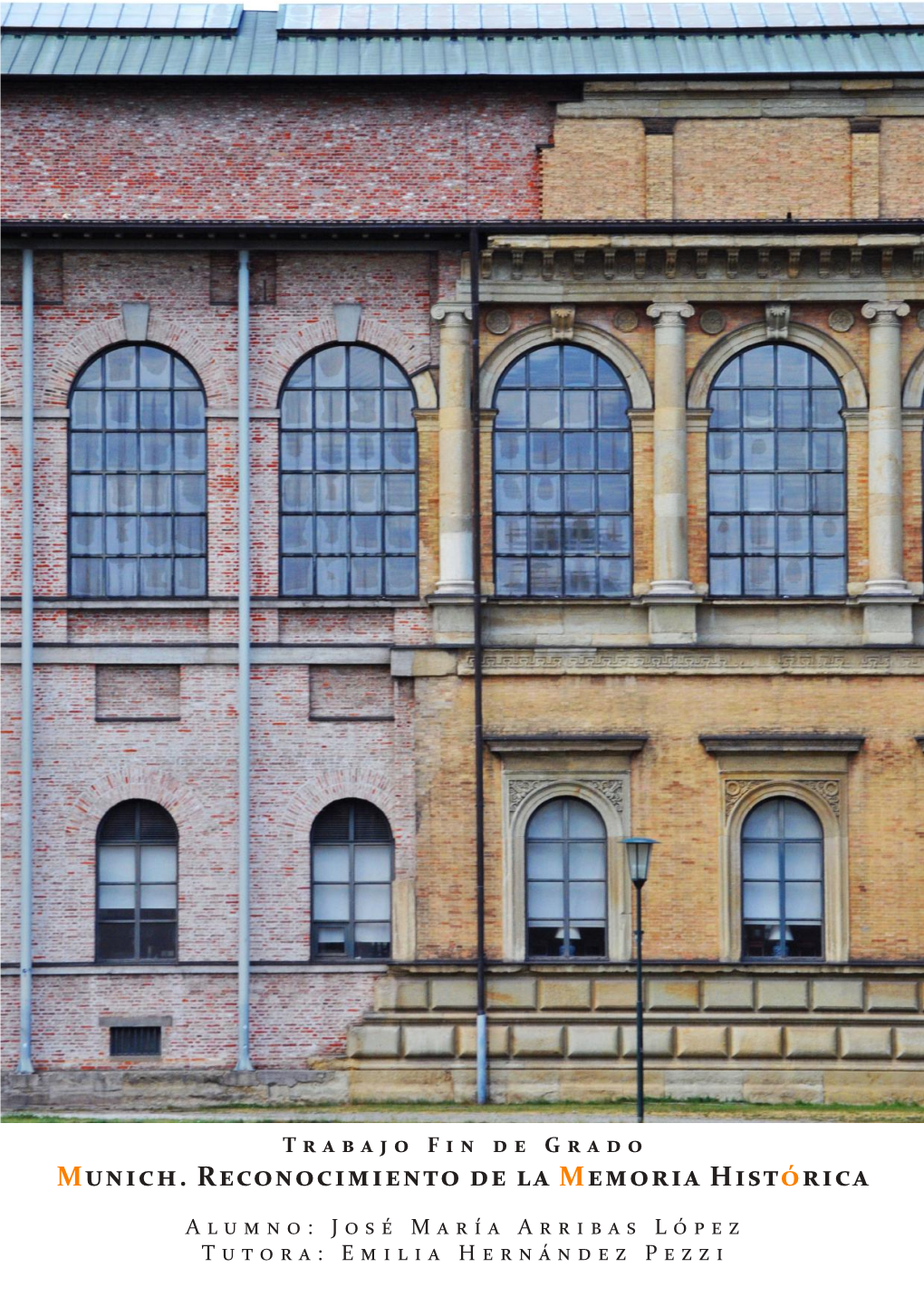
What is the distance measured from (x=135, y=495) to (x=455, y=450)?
4607 millimetres

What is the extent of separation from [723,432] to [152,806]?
9675mm

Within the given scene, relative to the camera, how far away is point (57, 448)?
109 ft

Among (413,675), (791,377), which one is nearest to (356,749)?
(413,675)

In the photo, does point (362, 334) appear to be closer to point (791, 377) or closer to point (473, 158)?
point (473, 158)

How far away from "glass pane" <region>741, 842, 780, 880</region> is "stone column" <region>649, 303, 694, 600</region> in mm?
3664

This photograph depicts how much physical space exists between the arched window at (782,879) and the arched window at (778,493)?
324 centimetres

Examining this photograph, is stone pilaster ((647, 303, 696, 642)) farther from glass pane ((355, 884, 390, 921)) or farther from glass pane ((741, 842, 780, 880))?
glass pane ((355, 884, 390, 921))

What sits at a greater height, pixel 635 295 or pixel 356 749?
pixel 635 295

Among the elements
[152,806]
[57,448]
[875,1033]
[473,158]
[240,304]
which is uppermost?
[473,158]

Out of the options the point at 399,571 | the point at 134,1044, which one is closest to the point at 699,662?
the point at 399,571

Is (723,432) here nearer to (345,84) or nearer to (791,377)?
(791,377)

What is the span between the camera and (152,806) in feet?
108

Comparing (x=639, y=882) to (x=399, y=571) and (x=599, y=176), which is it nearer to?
(x=399, y=571)

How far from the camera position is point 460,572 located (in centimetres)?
3281
